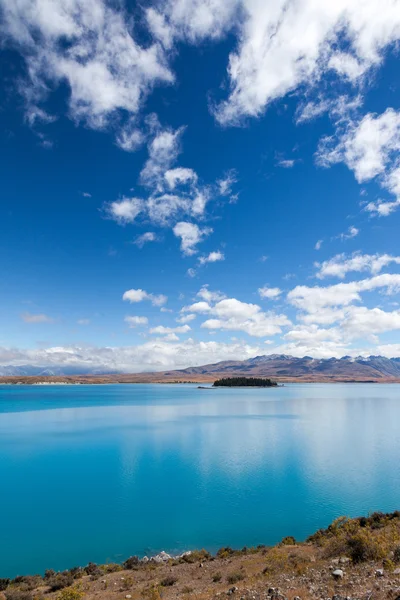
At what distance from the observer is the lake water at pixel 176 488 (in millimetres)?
21578

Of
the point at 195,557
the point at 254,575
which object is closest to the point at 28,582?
the point at 195,557

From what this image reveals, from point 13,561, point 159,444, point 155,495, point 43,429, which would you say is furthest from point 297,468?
point 43,429

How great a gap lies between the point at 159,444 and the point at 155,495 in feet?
66.0

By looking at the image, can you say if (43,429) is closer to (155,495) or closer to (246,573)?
(155,495)

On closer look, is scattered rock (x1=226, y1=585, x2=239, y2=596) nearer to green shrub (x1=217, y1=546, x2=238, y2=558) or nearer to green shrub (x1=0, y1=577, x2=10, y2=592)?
green shrub (x1=217, y1=546, x2=238, y2=558)

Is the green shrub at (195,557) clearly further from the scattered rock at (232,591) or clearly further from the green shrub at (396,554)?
the green shrub at (396,554)

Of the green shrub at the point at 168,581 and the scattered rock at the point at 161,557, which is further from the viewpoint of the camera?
the scattered rock at the point at 161,557

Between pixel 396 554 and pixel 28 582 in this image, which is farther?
pixel 28 582

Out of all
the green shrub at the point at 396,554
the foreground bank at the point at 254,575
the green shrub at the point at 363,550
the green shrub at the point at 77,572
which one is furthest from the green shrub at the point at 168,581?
the green shrub at the point at 396,554

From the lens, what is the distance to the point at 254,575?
1404cm

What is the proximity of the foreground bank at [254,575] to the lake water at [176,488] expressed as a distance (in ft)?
9.82

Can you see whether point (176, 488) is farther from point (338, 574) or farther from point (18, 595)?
point (338, 574)

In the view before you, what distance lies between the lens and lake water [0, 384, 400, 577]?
21.6 meters

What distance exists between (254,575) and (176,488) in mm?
18262
